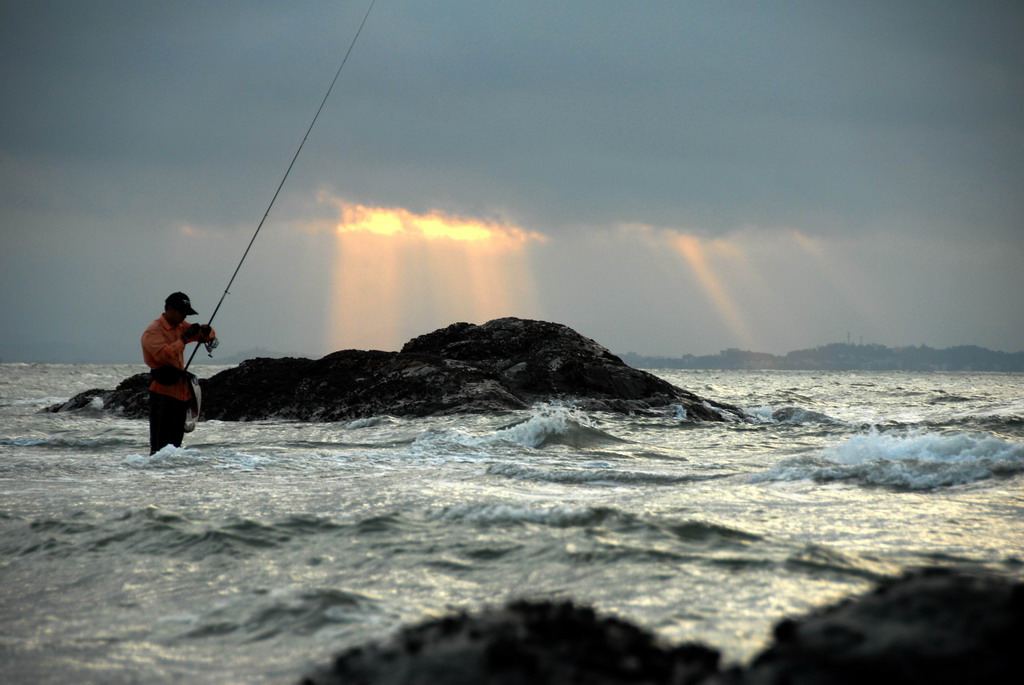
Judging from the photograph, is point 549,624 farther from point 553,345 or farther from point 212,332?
point 553,345

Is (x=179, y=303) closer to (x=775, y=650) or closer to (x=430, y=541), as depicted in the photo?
(x=430, y=541)

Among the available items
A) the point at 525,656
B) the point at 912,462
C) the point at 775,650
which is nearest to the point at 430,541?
the point at 525,656

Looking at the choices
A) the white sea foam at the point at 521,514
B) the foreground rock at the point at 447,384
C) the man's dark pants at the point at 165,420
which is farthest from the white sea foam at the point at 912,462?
the foreground rock at the point at 447,384

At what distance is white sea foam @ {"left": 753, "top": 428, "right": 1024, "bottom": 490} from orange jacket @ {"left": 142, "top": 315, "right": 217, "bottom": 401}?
21.5ft

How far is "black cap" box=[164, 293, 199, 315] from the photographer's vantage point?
908 centimetres

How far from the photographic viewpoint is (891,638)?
196cm

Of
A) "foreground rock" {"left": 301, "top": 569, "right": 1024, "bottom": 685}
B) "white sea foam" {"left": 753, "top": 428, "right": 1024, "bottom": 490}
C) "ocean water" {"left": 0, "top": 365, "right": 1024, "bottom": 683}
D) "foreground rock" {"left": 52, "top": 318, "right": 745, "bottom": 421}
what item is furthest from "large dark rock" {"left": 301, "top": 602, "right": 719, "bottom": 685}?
"foreground rock" {"left": 52, "top": 318, "right": 745, "bottom": 421}

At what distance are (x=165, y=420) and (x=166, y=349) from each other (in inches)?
40.2

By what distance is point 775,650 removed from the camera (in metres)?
2.03

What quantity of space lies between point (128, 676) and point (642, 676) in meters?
2.19

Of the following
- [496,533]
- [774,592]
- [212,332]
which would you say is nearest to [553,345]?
[212,332]

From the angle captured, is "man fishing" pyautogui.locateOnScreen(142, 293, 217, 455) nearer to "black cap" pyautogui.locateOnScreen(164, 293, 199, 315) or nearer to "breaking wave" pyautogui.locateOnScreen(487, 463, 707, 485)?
"black cap" pyautogui.locateOnScreen(164, 293, 199, 315)

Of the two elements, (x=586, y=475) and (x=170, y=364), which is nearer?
(x=586, y=475)

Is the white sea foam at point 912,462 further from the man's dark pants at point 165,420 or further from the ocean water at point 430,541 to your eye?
the man's dark pants at point 165,420
